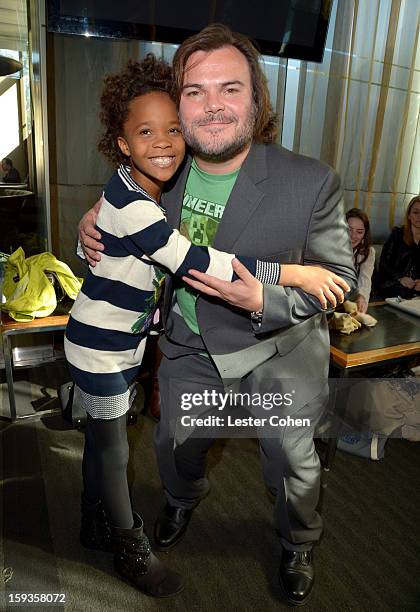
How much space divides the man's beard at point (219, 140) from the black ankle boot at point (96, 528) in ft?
4.06

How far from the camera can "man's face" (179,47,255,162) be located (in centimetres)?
130

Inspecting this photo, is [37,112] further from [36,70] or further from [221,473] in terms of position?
[221,473]

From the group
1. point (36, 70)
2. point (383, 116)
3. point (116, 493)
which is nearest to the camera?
point (116, 493)

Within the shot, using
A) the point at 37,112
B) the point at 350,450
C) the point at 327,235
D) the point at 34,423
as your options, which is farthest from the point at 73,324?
the point at 37,112

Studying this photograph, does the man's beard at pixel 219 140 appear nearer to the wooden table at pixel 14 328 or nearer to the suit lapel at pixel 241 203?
the suit lapel at pixel 241 203

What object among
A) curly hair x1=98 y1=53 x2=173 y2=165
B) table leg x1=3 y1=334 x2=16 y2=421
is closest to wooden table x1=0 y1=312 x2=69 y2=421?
table leg x1=3 y1=334 x2=16 y2=421

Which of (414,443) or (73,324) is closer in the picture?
(73,324)

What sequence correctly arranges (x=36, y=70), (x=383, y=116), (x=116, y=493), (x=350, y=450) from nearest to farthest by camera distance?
1. (x=116, y=493)
2. (x=350, y=450)
3. (x=36, y=70)
4. (x=383, y=116)

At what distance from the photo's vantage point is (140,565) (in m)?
1.55

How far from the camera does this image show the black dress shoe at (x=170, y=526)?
1793 millimetres

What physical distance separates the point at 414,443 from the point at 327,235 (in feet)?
5.68

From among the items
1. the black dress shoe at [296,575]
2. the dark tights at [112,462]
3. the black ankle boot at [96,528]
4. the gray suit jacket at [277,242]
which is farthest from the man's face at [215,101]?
the black dress shoe at [296,575]

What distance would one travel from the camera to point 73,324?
1.37 m

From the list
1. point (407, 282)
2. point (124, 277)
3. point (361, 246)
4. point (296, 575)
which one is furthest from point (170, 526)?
point (407, 282)
